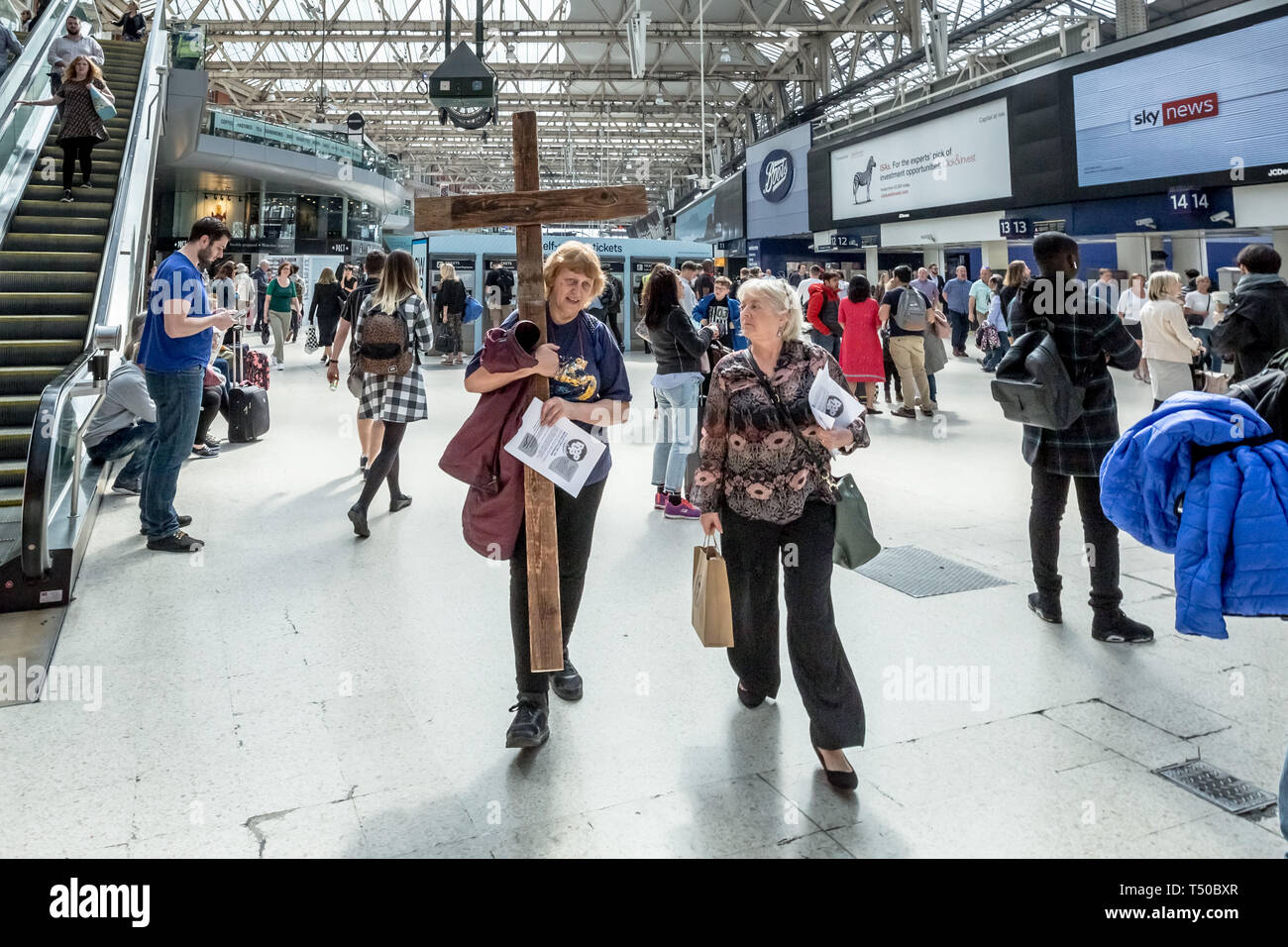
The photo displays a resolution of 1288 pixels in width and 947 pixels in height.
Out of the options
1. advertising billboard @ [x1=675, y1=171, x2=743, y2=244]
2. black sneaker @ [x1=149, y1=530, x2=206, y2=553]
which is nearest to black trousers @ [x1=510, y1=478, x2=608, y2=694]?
black sneaker @ [x1=149, y1=530, x2=206, y2=553]

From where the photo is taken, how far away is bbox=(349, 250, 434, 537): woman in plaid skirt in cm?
528

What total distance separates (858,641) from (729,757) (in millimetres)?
1133

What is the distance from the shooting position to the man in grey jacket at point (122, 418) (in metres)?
4.49

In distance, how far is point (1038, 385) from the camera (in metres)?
3.43

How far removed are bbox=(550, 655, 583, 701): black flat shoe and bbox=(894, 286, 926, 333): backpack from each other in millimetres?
7123

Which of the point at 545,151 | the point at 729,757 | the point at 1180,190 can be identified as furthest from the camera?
the point at 545,151

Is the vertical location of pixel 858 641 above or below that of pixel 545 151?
below

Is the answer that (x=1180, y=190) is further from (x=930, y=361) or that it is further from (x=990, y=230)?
(x=930, y=361)

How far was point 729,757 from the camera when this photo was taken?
265 cm

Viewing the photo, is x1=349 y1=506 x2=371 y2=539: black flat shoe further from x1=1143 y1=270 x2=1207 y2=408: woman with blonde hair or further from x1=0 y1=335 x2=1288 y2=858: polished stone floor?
x1=1143 y1=270 x2=1207 y2=408: woman with blonde hair

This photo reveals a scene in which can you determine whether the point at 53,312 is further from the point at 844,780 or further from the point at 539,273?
the point at 844,780
